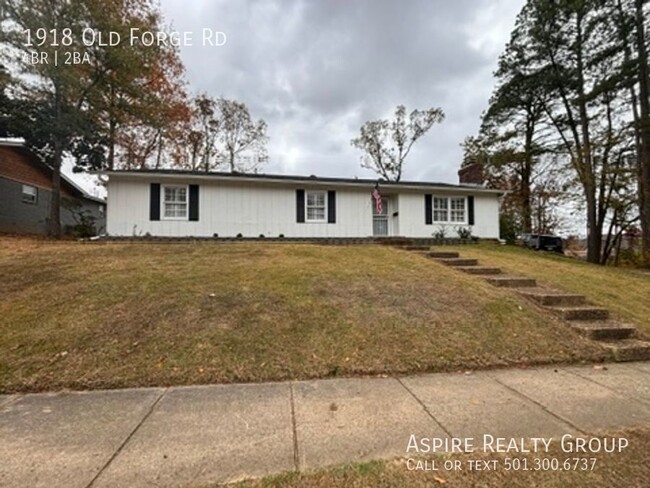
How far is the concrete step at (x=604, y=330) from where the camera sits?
17.6 ft

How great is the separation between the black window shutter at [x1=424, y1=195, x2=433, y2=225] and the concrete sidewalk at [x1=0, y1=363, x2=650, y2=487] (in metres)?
11.4

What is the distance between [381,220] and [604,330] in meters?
10.5

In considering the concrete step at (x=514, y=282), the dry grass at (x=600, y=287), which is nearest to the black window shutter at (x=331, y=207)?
the dry grass at (x=600, y=287)

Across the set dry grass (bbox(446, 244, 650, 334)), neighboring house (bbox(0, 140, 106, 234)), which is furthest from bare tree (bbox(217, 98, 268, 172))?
dry grass (bbox(446, 244, 650, 334))

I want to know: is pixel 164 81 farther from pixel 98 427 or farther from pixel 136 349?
pixel 98 427

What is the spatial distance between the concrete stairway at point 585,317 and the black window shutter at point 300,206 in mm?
7817

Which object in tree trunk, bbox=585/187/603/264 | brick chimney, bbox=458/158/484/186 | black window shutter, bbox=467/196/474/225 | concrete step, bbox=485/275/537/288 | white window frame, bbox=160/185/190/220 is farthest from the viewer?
brick chimney, bbox=458/158/484/186

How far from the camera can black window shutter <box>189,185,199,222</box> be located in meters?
13.2

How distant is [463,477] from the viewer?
2.27m

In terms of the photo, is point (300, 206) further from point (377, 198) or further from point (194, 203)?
point (194, 203)

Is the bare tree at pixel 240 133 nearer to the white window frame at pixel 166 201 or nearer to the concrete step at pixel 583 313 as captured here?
the white window frame at pixel 166 201

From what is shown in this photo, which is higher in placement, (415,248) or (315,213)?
(315,213)

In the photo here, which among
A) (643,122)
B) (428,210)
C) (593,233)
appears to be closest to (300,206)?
(428,210)

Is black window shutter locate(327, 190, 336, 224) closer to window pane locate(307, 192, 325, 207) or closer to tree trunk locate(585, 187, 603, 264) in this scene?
window pane locate(307, 192, 325, 207)
